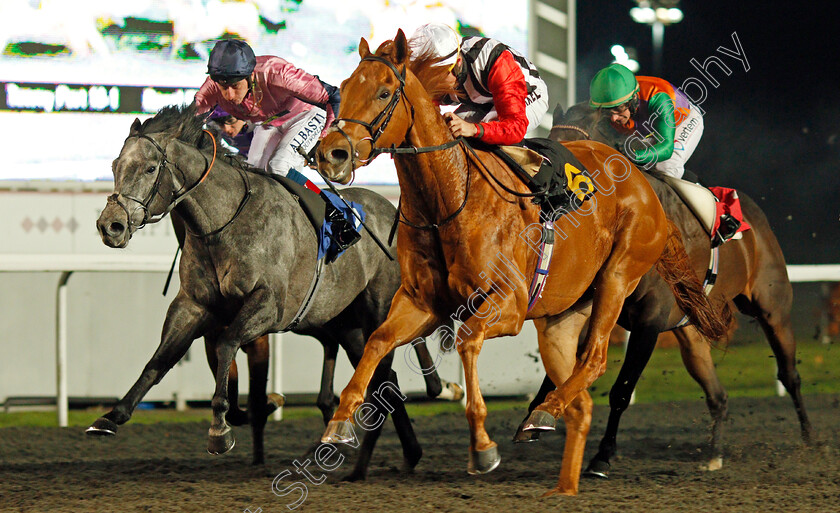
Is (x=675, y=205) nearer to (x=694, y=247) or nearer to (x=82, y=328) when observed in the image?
(x=694, y=247)

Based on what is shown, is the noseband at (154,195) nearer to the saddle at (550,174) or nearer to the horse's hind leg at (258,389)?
the horse's hind leg at (258,389)

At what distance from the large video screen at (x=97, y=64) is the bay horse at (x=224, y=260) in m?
2.22

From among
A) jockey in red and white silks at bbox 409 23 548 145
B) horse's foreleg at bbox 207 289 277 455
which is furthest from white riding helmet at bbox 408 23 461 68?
horse's foreleg at bbox 207 289 277 455

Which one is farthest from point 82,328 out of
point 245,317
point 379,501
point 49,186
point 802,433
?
point 802,433

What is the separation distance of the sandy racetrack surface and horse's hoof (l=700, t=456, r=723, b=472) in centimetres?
6

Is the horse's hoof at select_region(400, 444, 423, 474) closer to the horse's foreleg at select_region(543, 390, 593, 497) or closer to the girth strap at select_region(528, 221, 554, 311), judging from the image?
the horse's foreleg at select_region(543, 390, 593, 497)

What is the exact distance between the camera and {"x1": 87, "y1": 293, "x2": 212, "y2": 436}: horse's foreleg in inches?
133

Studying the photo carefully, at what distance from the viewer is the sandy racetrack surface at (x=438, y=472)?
354 cm

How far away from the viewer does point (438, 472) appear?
14.1 feet

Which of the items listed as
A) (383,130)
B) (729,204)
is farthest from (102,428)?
(729,204)

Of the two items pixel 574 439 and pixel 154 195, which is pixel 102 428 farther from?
pixel 574 439

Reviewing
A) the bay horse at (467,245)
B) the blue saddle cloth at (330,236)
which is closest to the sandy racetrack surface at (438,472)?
the bay horse at (467,245)

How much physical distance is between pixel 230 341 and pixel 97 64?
3.06 m

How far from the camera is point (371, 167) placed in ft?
21.3
